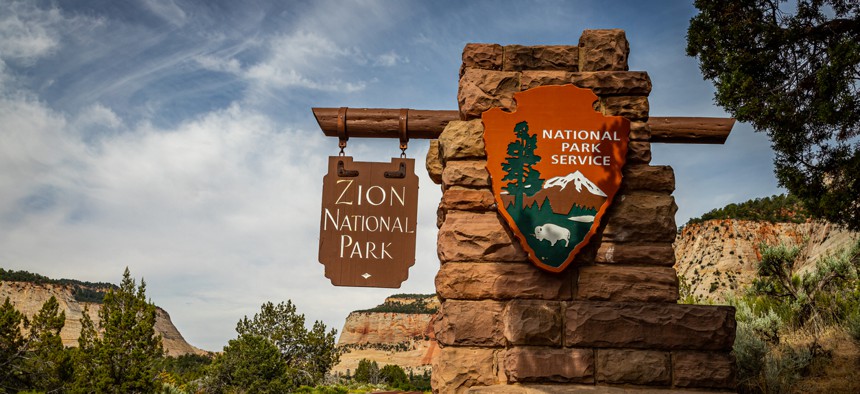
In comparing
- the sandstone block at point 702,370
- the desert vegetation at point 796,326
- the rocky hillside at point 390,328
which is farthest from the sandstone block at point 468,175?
the rocky hillside at point 390,328

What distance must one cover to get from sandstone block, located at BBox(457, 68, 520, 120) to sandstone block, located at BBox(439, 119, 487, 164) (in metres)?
0.08

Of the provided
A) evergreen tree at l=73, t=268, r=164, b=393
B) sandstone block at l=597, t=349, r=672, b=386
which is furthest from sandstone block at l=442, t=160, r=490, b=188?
evergreen tree at l=73, t=268, r=164, b=393

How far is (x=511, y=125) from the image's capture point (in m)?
3.90

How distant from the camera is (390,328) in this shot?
11256cm

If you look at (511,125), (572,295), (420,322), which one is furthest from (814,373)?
(420,322)

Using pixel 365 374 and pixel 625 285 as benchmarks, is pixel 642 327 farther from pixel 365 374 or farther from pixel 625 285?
pixel 365 374

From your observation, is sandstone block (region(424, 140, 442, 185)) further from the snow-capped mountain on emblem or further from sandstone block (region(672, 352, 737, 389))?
sandstone block (region(672, 352, 737, 389))

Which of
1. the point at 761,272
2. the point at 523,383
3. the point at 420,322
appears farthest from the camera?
the point at 420,322

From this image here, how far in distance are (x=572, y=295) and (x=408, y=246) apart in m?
1.39

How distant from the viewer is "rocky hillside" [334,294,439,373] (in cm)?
10312

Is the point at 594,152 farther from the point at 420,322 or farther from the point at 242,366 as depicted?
the point at 420,322

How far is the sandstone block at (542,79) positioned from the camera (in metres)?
4.05

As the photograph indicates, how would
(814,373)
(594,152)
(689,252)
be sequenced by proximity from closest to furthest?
1. (594,152)
2. (814,373)
3. (689,252)

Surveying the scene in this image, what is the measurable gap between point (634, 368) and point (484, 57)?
214 cm
